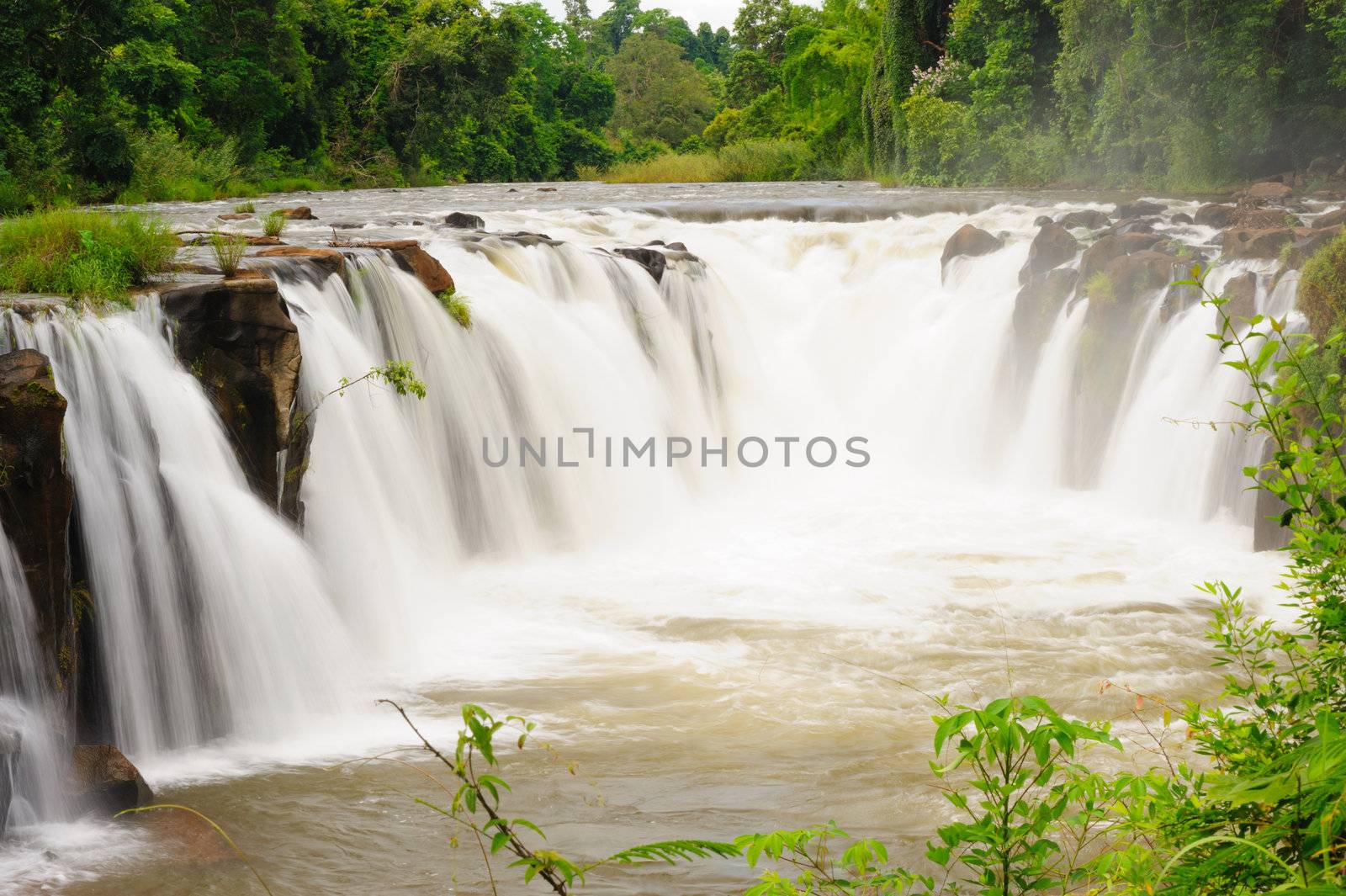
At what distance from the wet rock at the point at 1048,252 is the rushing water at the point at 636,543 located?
0.67 metres

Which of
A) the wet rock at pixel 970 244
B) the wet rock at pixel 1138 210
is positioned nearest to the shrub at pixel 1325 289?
the wet rock at pixel 970 244

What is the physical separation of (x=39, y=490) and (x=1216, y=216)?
14047 millimetres

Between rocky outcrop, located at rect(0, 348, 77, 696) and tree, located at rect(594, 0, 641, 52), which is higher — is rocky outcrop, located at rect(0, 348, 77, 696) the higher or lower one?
the lower one

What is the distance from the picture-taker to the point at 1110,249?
1335 cm

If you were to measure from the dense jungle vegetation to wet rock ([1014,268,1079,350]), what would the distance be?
10492mm

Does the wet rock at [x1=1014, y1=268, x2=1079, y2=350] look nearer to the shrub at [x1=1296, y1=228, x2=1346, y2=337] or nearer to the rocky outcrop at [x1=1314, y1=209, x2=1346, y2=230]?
the rocky outcrop at [x1=1314, y1=209, x2=1346, y2=230]

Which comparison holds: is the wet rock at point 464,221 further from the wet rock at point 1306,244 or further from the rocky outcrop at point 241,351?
the wet rock at point 1306,244

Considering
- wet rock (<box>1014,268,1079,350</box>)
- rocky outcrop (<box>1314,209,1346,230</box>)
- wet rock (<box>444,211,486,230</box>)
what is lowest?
wet rock (<box>1014,268,1079,350</box>)

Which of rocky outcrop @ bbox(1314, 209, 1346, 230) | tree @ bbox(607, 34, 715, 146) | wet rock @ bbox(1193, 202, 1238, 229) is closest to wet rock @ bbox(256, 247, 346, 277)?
rocky outcrop @ bbox(1314, 209, 1346, 230)

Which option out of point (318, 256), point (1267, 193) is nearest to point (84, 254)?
point (318, 256)

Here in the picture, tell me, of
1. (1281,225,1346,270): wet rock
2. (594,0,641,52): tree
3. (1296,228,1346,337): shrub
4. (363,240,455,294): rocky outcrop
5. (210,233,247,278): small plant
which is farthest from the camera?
(594,0,641,52): tree

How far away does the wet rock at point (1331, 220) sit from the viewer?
12578 millimetres

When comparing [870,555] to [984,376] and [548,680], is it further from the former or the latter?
[984,376]

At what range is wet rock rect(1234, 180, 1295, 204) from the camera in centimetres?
1758
